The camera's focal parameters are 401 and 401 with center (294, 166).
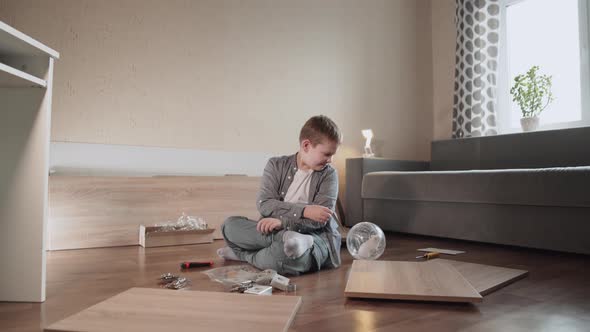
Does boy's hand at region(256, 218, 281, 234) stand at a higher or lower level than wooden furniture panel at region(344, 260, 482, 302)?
higher

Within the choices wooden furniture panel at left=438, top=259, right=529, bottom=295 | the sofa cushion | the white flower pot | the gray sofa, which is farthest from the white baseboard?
the white flower pot

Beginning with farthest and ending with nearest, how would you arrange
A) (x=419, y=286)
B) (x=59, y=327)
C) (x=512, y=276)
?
(x=512, y=276) < (x=419, y=286) < (x=59, y=327)

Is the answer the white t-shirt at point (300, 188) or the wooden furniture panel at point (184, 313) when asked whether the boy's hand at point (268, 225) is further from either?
the wooden furniture panel at point (184, 313)

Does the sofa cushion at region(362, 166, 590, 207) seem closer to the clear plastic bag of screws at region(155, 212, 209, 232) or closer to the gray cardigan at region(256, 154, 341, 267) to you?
the gray cardigan at region(256, 154, 341, 267)

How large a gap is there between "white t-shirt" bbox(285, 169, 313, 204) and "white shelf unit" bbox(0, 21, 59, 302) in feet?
2.86

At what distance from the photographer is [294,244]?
1384 mm

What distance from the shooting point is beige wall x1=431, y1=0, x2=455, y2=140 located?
3768mm

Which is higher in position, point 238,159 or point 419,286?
point 238,159

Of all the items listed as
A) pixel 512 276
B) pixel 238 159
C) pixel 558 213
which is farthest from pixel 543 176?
pixel 238 159

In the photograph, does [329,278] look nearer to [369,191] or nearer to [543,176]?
[543,176]

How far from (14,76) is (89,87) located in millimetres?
1565

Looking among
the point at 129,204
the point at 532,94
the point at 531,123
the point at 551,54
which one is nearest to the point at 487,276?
the point at 129,204

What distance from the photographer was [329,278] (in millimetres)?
1409

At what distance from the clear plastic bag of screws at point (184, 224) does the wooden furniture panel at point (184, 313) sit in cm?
118
